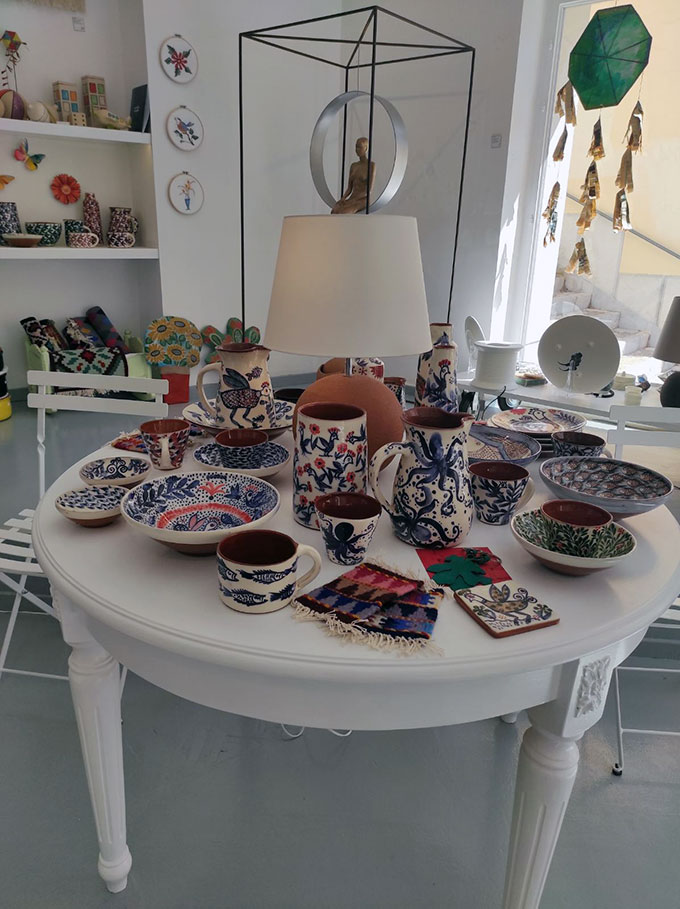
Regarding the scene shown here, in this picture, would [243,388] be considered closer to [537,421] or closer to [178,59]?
[537,421]

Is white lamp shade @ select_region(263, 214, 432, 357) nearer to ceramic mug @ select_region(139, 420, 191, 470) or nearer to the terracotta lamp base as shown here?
the terracotta lamp base

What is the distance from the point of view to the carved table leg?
3.02ft

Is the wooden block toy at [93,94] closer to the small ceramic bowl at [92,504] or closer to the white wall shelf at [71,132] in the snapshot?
the white wall shelf at [71,132]

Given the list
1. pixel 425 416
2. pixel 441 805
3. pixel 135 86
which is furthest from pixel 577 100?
pixel 441 805

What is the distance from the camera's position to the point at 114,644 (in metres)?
0.97

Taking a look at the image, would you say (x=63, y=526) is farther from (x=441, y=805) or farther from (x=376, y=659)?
(x=441, y=805)

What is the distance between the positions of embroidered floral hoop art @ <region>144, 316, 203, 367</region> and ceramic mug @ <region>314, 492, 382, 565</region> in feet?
11.8

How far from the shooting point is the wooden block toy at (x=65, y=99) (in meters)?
3.98

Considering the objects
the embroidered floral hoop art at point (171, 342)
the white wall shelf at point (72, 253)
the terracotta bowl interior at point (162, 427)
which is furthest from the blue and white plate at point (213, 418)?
the embroidered floral hoop art at point (171, 342)

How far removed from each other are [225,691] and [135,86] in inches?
174

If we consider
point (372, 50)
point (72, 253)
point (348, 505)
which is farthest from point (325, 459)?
point (72, 253)

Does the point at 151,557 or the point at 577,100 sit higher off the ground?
the point at 577,100

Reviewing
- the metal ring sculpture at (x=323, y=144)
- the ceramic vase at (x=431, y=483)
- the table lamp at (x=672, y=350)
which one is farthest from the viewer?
the metal ring sculpture at (x=323, y=144)

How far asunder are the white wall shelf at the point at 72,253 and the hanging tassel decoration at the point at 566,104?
2.64 metres
